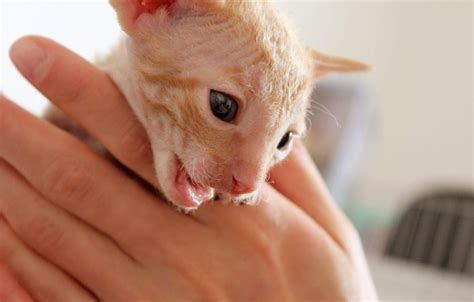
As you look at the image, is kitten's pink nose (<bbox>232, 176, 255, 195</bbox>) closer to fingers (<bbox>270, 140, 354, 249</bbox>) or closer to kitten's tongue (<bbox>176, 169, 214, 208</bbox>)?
kitten's tongue (<bbox>176, 169, 214, 208</bbox>)

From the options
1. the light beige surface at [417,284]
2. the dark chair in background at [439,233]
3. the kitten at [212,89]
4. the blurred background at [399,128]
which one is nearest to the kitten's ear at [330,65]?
the kitten at [212,89]

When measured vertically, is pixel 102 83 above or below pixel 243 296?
above

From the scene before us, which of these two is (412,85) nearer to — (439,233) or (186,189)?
(439,233)

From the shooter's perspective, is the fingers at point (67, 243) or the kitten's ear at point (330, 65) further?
the kitten's ear at point (330, 65)

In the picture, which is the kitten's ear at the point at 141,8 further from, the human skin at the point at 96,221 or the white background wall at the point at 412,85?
the white background wall at the point at 412,85

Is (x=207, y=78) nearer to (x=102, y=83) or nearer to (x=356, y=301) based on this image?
(x=102, y=83)

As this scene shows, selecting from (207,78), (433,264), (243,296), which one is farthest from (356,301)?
(433,264)
